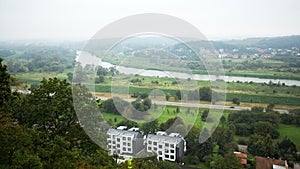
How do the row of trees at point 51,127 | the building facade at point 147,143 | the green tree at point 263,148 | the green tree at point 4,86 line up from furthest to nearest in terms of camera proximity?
the green tree at point 263,148, the building facade at point 147,143, the green tree at point 4,86, the row of trees at point 51,127

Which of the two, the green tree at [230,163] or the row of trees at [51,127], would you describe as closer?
the row of trees at [51,127]

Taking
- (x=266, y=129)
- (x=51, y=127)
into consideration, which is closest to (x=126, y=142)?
(x=51, y=127)

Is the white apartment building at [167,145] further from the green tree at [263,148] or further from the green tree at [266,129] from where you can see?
the green tree at [266,129]

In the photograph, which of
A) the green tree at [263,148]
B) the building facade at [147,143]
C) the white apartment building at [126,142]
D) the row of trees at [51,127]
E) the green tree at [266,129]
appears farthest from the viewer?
the green tree at [266,129]

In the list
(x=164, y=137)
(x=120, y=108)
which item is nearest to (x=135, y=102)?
(x=120, y=108)

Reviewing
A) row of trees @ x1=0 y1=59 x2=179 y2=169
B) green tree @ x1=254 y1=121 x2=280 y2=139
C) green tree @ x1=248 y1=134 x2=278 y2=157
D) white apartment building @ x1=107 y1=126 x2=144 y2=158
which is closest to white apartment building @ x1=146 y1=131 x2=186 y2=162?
white apartment building @ x1=107 y1=126 x2=144 y2=158

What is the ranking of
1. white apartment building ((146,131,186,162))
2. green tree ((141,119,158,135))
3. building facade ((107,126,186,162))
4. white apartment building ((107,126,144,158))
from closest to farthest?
white apartment building ((107,126,144,158))
building facade ((107,126,186,162))
green tree ((141,119,158,135))
white apartment building ((146,131,186,162))

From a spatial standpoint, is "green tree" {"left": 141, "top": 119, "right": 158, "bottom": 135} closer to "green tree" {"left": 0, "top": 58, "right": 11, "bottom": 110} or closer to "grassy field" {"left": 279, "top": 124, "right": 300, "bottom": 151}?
"green tree" {"left": 0, "top": 58, "right": 11, "bottom": 110}

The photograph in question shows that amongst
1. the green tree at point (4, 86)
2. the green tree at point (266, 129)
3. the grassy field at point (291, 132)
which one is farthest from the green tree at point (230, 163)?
the green tree at point (4, 86)
